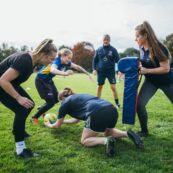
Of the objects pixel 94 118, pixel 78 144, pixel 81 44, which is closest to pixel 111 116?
pixel 94 118

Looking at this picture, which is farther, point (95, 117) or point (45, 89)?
point (45, 89)

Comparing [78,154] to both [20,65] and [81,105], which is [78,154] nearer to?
[81,105]

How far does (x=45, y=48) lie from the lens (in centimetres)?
554

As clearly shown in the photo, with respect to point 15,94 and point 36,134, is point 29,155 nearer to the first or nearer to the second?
point 15,94

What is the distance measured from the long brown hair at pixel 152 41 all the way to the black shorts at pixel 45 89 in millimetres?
2894

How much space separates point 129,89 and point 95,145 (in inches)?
58.4

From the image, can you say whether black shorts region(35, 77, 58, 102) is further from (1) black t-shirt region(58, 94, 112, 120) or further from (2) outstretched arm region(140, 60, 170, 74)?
(2) outstretched arm region(140, 60, 170, 74)

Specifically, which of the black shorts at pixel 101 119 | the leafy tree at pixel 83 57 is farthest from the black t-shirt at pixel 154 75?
the leafy tree at pixel 83 57

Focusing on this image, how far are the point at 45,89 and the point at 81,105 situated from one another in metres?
2.15

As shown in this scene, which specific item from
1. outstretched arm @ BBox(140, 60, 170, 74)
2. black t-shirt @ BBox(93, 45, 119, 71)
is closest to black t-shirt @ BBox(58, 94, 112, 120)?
outstretched arm @ BBox(140, 60, 170, 74)

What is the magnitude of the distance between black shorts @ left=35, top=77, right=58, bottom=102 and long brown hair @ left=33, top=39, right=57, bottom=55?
8.95 ft

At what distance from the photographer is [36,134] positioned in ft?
23.9

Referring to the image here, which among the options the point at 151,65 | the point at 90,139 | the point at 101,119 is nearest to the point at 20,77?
the point at 101,119

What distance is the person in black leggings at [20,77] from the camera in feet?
A: 17.3
